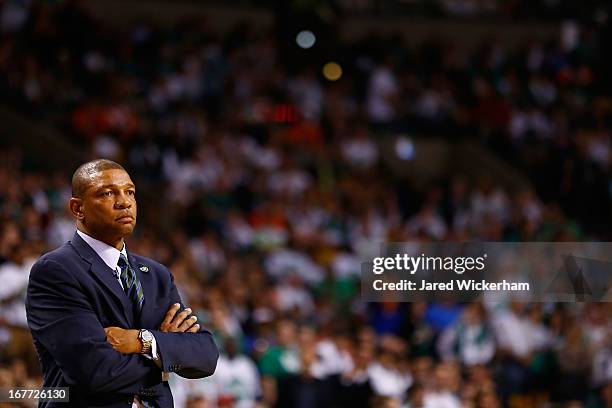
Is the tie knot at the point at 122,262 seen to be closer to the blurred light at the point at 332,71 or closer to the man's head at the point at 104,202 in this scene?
the man's head at the point at 104,202

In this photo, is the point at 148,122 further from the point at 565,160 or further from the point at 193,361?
the point at 193,361

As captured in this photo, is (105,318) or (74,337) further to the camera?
(105,318)

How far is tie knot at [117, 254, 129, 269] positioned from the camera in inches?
151

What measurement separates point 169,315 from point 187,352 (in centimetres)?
18

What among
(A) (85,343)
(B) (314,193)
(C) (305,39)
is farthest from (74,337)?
(C) (305,39)

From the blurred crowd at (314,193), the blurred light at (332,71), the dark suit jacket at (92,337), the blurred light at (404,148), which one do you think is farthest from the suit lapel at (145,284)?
the blurred light at (332,71)

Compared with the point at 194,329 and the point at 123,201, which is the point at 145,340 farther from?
the point at 123,201

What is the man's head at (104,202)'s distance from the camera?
374cm

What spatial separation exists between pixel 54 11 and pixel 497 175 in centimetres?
657

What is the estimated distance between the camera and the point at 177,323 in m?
3.90

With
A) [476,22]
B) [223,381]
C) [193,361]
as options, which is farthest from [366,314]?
[476,22]

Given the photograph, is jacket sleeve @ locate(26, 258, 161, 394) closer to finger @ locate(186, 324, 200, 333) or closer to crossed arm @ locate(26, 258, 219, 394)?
crossed arm @ locate(26, 258, 219, 394)

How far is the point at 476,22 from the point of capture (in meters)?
19.1

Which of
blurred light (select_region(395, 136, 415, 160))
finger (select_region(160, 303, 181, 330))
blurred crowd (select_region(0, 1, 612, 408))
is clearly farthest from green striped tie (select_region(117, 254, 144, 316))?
blurred light (select_region(395, 136, 415, 160))
